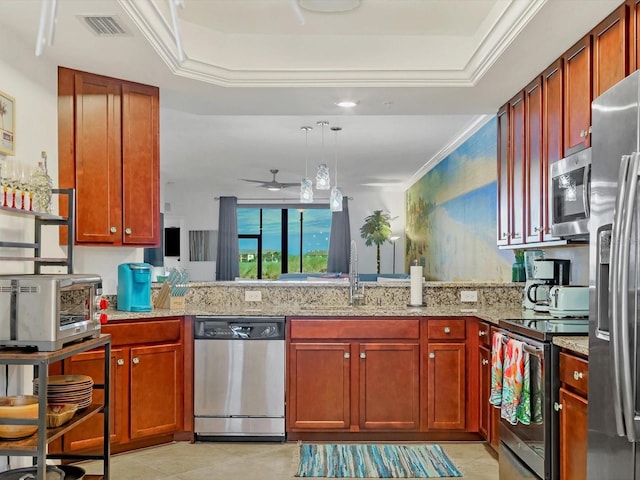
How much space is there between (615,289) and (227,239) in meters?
10.7

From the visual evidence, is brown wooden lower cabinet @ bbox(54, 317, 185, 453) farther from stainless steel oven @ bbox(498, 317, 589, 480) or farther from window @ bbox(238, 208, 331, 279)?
window @ bbox(238, 208, 331, 279)

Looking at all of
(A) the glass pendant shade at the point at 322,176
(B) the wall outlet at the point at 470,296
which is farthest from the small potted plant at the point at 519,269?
(A) the glass pendant shade at the point at 322,176

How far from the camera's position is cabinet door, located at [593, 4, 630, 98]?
2.57m

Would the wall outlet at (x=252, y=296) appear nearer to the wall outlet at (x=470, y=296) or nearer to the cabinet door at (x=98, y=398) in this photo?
the cabinet door at (x=98, y=398)

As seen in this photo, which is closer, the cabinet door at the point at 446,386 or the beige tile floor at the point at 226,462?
the beige tile floor at the point at 226,462

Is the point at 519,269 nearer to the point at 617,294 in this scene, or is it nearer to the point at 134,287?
the point at 134,287

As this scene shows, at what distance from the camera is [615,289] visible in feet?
5.41

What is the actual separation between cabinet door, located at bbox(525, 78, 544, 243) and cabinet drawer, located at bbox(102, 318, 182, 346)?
2365mm

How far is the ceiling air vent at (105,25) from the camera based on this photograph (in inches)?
111

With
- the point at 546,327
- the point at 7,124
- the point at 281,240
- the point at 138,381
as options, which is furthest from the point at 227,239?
the point at 546,327

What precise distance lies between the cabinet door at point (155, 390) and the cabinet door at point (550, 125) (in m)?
2.48

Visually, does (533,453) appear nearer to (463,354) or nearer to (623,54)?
(463,354)

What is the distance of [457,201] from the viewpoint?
22.5ft

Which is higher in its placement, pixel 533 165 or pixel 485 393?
pixel 533 165
